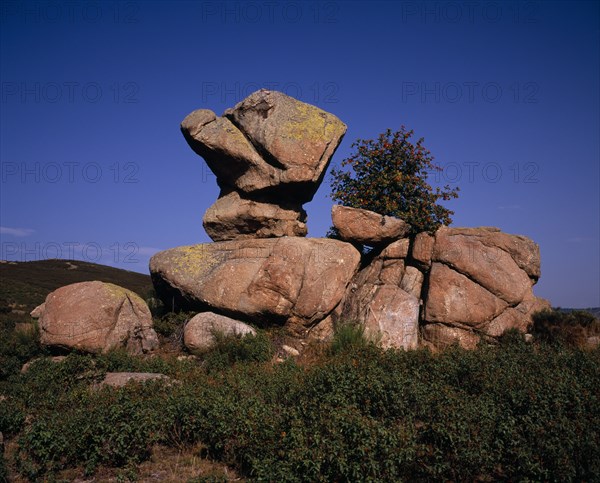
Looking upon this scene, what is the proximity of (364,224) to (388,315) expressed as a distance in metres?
3.71

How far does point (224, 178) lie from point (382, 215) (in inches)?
290

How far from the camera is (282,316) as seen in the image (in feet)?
62.7

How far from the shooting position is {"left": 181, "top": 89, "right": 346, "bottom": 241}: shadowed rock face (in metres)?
20.9

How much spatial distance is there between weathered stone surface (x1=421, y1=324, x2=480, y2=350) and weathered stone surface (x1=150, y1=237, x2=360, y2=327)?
368cm

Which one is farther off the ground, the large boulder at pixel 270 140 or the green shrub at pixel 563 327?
the large boulder at pixel 270 140

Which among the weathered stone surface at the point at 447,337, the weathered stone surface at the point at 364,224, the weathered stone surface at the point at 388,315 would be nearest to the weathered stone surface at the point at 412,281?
the weathered stone surface at the point at 388,315

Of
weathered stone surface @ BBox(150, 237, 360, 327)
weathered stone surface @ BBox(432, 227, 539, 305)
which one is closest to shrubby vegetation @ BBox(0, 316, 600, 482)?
weathered stone surface @ BBox(150, 237, 360, 327)

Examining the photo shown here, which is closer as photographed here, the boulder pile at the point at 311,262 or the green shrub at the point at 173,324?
the boulder pile at the point at 311,262

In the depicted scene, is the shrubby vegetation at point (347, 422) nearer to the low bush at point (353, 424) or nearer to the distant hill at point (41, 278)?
the low bush at point (353, 424)

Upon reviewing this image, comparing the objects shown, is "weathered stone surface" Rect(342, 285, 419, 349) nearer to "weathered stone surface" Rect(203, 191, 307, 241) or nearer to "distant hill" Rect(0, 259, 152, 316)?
"weathered stone surface" Rect(203, 191, 307, 241)

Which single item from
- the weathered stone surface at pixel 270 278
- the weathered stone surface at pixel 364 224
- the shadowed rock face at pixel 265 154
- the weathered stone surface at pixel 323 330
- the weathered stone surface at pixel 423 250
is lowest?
the weathered stone surface at pixel 323 330

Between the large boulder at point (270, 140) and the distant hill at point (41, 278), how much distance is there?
27.5ft

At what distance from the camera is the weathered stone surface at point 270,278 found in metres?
19.1

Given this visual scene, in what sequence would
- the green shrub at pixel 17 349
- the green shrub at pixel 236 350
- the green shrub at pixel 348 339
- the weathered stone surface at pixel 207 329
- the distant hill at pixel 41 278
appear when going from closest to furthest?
the green shrub at pixel 236 350, the green shrub at pixel 17 349, the green shrub at pixel 348 339, the weathered stone surface at pixel 207 329, the distant hill at pixel 41 278
